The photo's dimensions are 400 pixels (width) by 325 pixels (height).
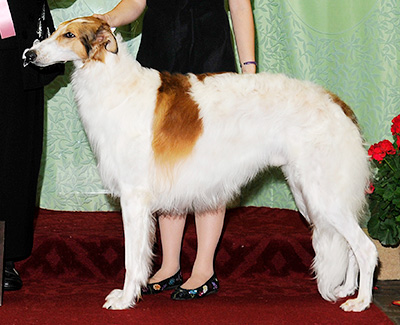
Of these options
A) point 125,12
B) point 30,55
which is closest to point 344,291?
point 125,12

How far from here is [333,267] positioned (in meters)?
2.96

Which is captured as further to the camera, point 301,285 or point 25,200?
point 301,285

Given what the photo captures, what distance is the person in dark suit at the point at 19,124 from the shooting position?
9.64 feet

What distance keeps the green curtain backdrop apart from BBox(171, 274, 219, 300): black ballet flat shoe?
1418 mm

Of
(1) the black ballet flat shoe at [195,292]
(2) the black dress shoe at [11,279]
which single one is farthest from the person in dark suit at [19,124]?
(1) the black ballet flat shoe at [195,292]

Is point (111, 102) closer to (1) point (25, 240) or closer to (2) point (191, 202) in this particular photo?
(2) point (191, 202)

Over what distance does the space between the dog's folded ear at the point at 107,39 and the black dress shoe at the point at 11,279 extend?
1.31 metres

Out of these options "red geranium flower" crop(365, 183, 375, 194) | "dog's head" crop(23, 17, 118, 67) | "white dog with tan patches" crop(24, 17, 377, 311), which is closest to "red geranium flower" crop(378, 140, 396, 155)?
"red geranium flower" crop(365, 183, 375, 194)

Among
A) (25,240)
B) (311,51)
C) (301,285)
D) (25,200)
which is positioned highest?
(311,51)

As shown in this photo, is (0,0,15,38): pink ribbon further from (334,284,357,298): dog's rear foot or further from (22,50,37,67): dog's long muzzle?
(334,284,357,298): dog's rear foot

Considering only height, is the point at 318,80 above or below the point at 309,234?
above

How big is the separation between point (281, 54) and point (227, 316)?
2.22 meters

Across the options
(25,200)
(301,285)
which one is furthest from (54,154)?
(301,285)

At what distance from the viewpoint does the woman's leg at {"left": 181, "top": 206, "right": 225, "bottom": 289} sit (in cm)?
304
